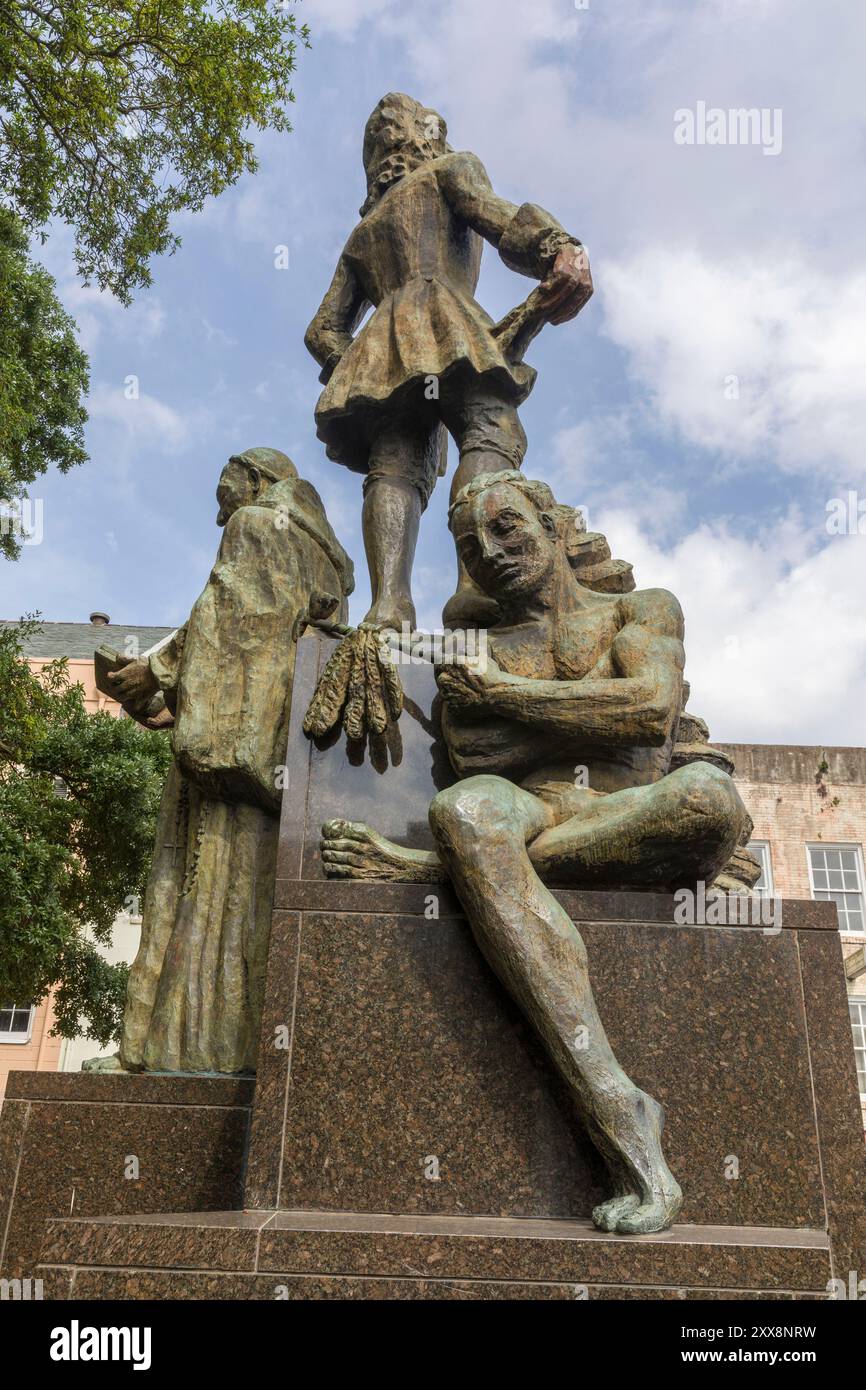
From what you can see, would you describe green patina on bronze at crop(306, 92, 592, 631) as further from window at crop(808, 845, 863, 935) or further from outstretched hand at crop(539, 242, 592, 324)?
window at crop(808, 845, 863, 935)

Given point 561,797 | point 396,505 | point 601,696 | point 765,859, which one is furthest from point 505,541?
point 765,859

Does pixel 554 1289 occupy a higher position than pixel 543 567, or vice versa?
pixel 543 567

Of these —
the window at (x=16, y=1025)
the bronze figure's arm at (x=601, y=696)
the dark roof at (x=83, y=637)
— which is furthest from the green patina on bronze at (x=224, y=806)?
the dark roof at (x=83, y=637)

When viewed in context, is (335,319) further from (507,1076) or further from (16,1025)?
(16,1025)

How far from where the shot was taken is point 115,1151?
3.74m

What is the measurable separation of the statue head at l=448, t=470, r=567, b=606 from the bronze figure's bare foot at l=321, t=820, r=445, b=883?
0.98 m

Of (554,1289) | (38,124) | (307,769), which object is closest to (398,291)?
A: (307,769)

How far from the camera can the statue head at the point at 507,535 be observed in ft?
12.4

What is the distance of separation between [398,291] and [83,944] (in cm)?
1004

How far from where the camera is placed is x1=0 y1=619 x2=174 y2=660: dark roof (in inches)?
1070

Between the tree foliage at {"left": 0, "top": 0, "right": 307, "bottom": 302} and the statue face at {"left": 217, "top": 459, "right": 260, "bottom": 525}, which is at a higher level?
the tree foliage at {"left": 0, "top": 0, "right": 307, "bottom": 302}

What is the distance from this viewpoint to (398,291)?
230 inches

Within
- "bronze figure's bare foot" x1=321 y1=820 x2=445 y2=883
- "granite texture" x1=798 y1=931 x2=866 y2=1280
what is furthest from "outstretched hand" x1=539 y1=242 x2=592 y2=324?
"granite texture" x1=798 y1=931 x2=866 y2=1280

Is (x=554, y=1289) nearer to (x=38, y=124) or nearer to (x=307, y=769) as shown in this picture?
(x=307, y=769)
